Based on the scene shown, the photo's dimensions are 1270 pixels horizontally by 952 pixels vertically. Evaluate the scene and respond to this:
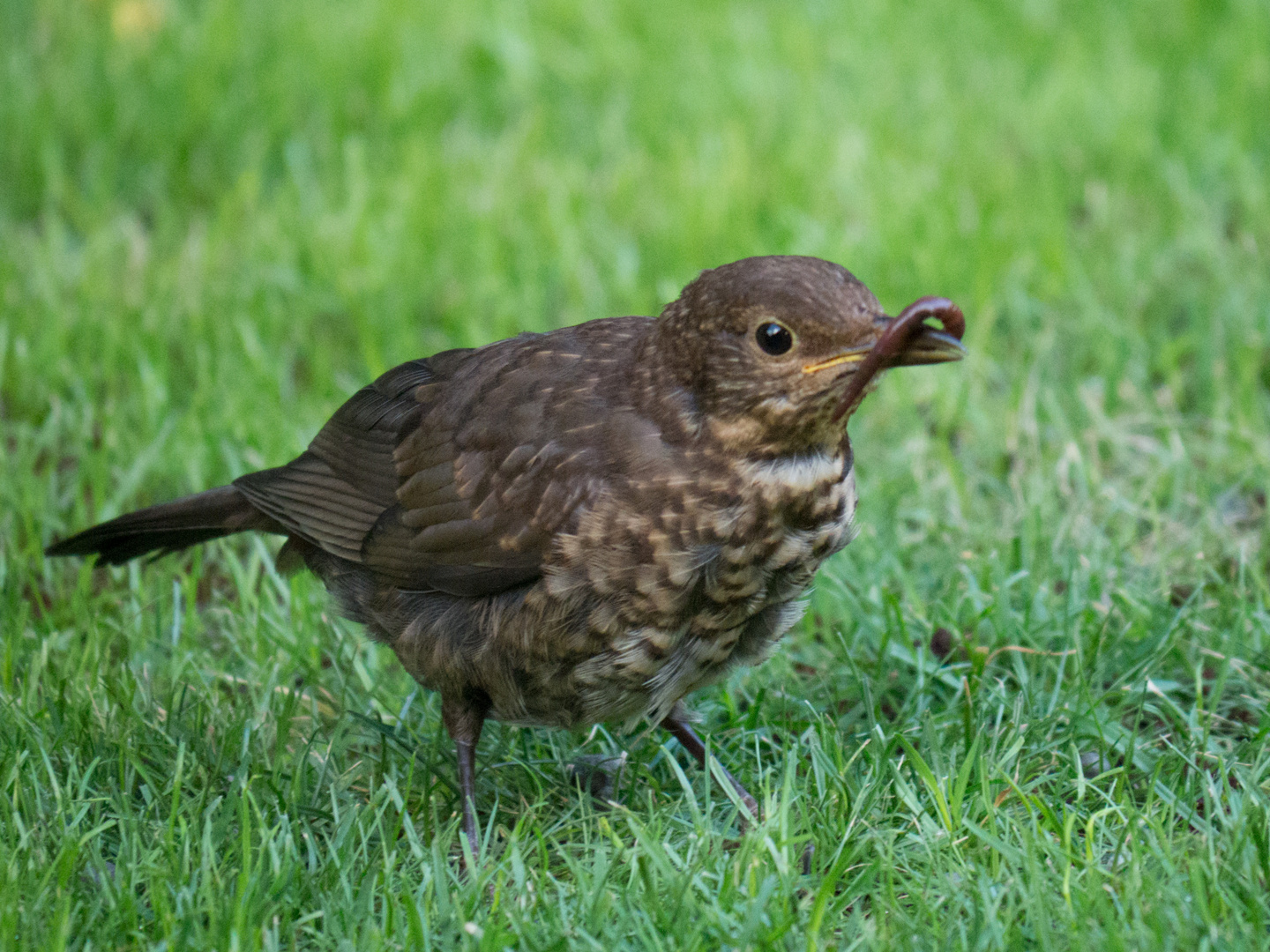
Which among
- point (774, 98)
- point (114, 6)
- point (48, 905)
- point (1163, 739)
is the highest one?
point (114, 6)

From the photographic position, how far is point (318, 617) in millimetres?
3902

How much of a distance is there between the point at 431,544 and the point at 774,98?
3861 mm

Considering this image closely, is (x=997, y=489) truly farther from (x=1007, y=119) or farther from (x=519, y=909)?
(x=1007, y=119)

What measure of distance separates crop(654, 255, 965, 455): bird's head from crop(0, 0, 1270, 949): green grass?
701 millimetres

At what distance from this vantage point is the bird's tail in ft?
12.0

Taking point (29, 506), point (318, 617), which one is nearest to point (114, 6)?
point (29, 506)

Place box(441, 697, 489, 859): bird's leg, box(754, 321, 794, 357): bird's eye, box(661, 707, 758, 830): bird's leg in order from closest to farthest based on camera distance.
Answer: box(754, 321, 794, 357): bird's eye, box(441, 697, 489, 859): bird's leg, box(661, 707, 758, 830): bird's leg

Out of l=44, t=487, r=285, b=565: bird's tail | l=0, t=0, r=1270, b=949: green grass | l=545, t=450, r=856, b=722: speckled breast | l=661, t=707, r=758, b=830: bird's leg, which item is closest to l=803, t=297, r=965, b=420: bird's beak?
l=545, t=450, r=856, b=722: speckled breast

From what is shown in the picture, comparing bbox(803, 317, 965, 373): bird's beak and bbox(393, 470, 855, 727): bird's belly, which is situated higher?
bbox(803, 317, 965, 373): bird's beak

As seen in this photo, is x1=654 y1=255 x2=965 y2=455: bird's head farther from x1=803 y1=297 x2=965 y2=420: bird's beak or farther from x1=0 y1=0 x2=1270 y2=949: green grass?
x1=0 y1=0 x2=1270 y2=949: green grass

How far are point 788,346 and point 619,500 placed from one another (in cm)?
44

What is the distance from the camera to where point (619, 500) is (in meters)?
2.94

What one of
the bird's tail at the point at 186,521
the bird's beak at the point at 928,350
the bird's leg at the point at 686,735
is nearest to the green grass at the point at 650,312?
the bird's leg at the point at 686,735

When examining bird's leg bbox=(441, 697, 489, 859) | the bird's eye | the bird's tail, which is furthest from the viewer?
the bird's tail
